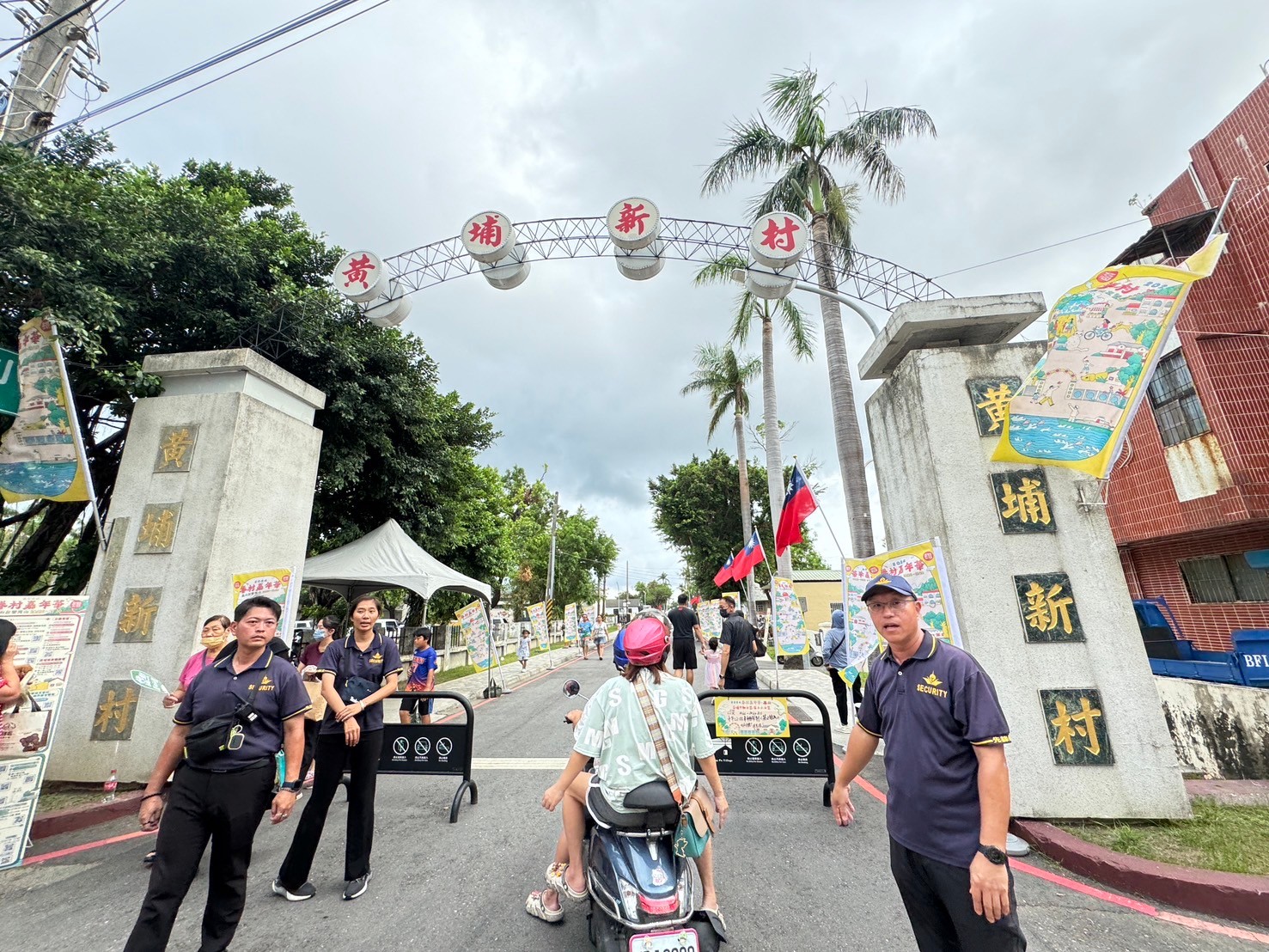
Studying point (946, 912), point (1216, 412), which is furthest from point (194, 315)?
point (1216, 412)

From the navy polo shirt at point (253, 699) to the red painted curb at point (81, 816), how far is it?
12.4 feet

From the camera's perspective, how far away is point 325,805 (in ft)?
11.3

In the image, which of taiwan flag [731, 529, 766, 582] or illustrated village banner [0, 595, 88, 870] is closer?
illustrated village banner [0, 595, 88, 870]

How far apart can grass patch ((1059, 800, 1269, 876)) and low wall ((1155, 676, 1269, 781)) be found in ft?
5.55

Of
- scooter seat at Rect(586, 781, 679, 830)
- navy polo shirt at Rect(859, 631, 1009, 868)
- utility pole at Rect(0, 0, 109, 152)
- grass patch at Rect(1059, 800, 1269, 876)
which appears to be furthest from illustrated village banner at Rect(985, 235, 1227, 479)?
utility pole at Rect(0, 0, 109, 152)

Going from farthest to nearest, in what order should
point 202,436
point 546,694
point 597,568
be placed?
point 597,568, point 546,694, point 202,436

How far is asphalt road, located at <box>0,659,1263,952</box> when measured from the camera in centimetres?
289

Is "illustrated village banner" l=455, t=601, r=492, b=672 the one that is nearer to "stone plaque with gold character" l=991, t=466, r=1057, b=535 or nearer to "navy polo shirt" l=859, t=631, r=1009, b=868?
"stone plaque with gold character" l=991, t=466, r=1057, b=535

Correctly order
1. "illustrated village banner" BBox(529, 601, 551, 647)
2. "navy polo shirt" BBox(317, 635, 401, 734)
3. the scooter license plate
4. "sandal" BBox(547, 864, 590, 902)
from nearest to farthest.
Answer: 1. the scooter license plate
2. "sandal" BBox(547, 864, 590, 902)
3. "navy polo shirt" BBox(317, 635, 401, 734)
4. "illustrated village banner" BBox(529, 601, 551, 647)

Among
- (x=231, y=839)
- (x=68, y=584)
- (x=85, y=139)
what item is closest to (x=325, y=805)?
(x=231, y=839)

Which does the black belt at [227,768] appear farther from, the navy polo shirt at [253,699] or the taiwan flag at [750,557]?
the taiwan flag at [750,557]

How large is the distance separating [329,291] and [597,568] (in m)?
40.3

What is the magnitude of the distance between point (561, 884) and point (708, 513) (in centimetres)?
2714

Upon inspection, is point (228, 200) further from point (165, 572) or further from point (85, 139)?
point (165, 572)
